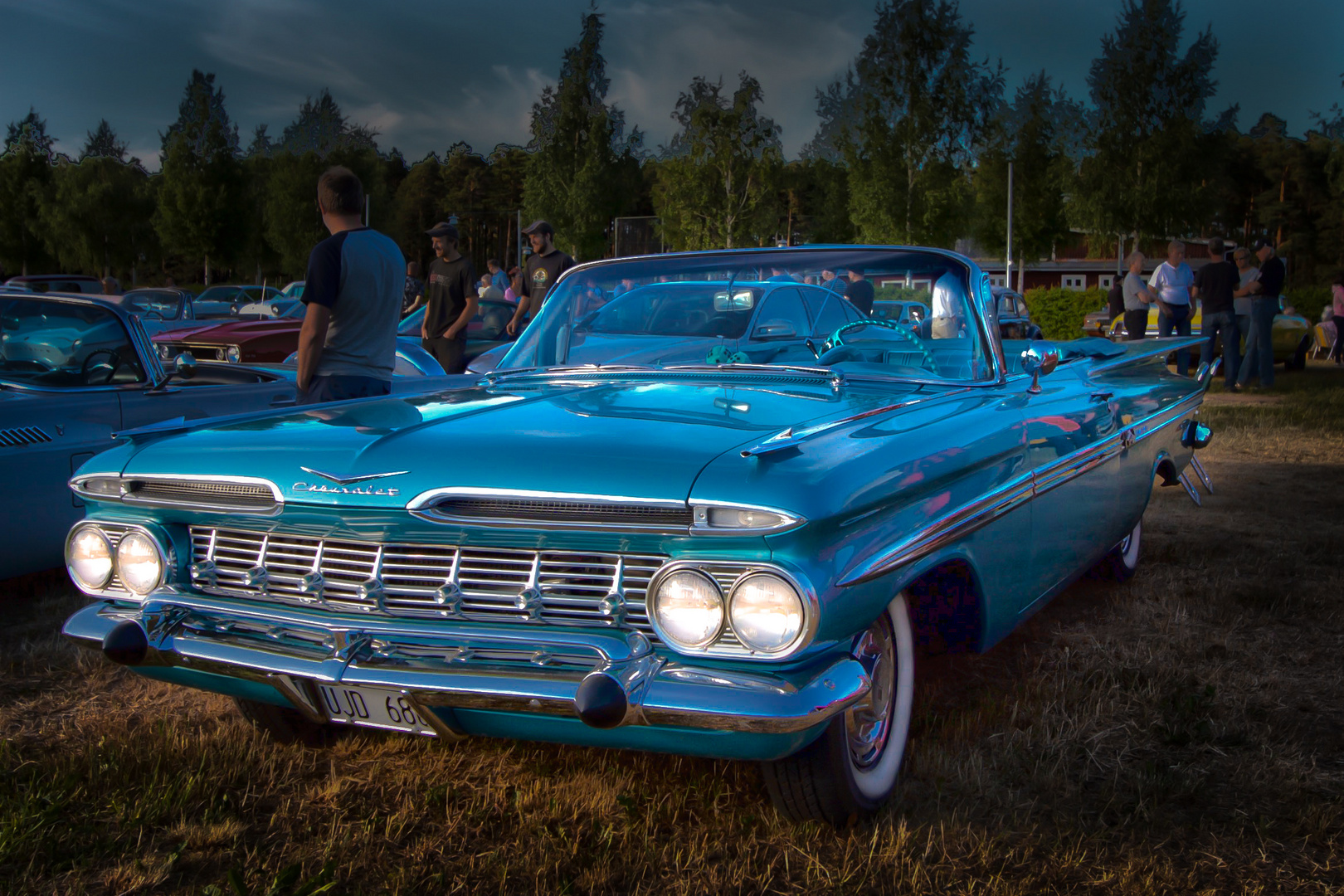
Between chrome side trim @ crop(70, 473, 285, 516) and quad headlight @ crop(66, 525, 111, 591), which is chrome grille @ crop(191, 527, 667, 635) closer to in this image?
chrome side trim @ crop(70, 473, 285, 516)

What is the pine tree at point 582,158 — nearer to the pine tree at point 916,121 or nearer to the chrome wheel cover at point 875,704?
the pine tree at point 916,121

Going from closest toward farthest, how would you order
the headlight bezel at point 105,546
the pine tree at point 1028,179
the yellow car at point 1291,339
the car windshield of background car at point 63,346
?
the headlight bezel at point 105,546 → the car windshield of background car at point 63,346 → the yellow car at point 1291,339 → the pine tree at point 1028,179

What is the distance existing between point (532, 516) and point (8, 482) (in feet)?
9.53

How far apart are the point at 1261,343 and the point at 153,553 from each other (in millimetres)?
13021

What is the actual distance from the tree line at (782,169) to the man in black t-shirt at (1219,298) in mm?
19724

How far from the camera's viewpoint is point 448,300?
24.4ft

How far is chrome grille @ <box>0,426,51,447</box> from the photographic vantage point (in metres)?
3.99

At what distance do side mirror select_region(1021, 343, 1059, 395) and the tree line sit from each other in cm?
2830

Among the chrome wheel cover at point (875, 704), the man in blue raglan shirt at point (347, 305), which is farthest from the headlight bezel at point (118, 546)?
the man in blue raglan shirt at point (347, 305)

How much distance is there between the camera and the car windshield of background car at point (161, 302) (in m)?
12.6

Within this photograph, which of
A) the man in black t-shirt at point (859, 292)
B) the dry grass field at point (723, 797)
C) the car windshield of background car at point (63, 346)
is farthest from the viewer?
the car windshield of background car at point (63, 346)

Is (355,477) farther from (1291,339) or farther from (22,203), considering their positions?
(22,203)

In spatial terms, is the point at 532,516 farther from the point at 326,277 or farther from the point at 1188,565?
the point at 1188,565

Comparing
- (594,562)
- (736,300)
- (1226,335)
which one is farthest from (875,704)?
(1226,335)
